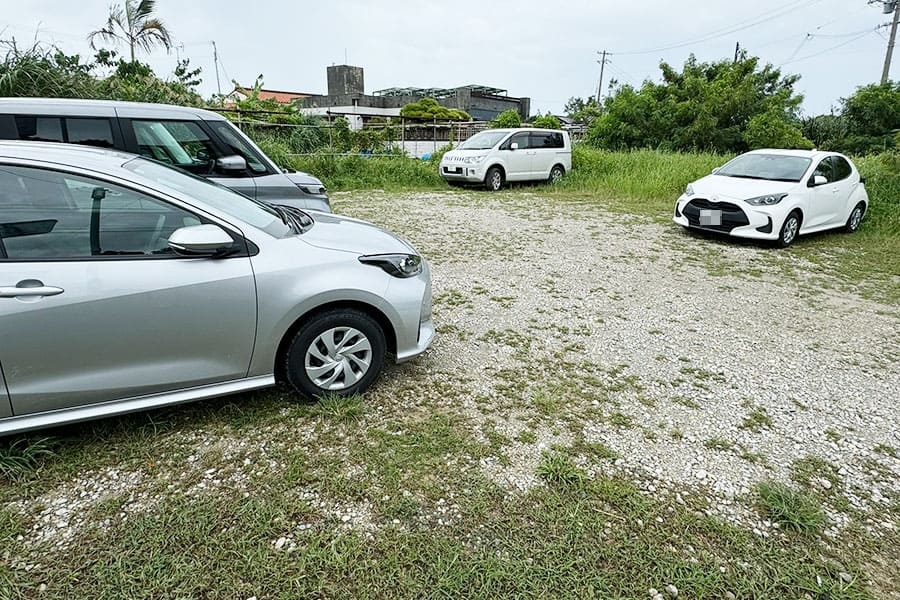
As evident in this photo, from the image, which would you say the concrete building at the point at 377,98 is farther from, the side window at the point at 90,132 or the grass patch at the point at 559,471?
the grass patch at the point at 559,471

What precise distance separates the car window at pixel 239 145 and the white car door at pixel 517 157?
26.9 feet

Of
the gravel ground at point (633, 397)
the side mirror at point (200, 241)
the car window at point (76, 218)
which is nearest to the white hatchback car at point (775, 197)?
the gravel ground at point (633, 397)

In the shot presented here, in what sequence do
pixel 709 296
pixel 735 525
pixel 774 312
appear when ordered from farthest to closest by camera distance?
pixel 709 296
pixel 774 312
pixel 735 525

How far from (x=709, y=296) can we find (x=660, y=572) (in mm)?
3946

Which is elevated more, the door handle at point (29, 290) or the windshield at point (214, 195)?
the windshield at point (214, 195)

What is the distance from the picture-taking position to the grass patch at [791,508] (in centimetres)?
225

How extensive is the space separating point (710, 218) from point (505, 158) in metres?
5.94

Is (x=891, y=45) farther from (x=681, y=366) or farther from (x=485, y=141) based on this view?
(x=681, y=366)

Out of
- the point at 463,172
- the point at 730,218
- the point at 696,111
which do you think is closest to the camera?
the point at 730,218

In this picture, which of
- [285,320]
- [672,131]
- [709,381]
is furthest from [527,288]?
[672,131]

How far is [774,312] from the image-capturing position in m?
4.93

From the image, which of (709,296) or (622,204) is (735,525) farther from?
(622,204)

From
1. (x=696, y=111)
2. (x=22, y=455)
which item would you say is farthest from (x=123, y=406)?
(x=696, y=111)

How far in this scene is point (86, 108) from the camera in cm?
441
